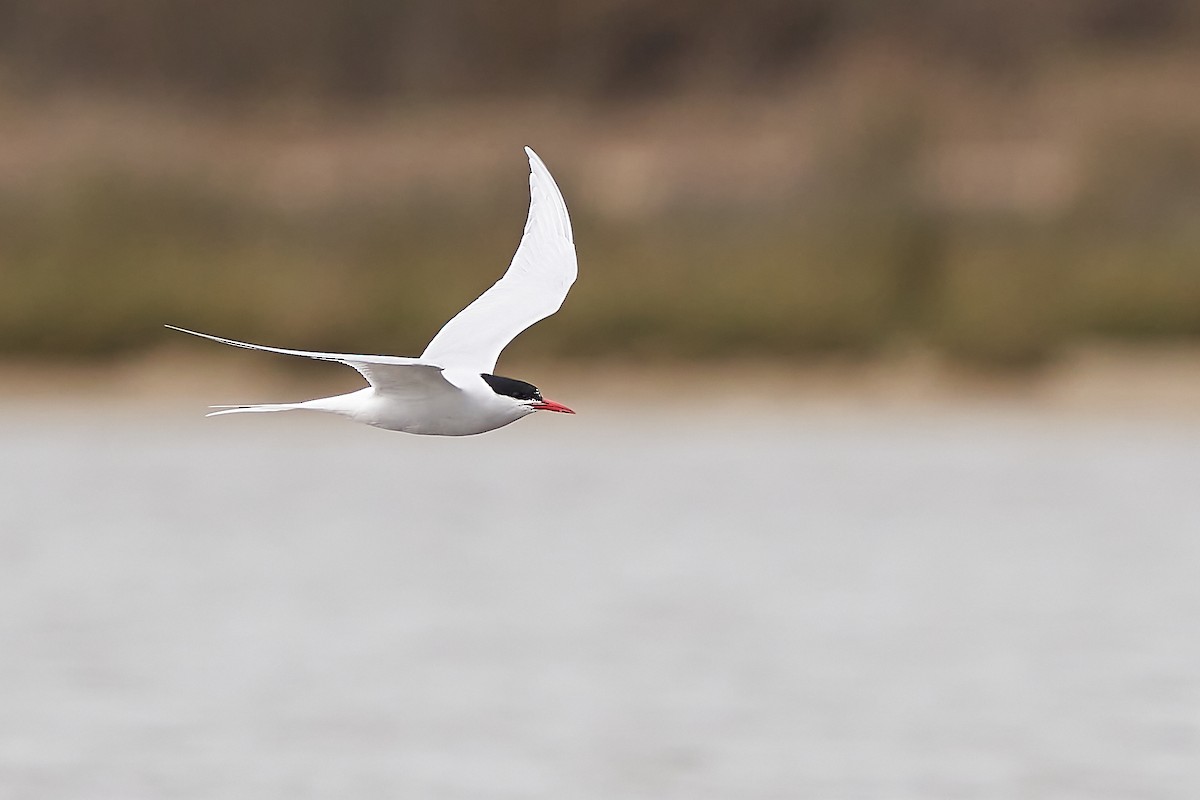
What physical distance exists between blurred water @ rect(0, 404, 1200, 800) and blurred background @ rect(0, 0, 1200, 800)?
6 cm

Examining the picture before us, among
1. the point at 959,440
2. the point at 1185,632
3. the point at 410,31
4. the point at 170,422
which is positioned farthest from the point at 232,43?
the point at 1185,632

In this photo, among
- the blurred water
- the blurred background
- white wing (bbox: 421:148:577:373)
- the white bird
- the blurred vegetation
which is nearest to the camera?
the white bird

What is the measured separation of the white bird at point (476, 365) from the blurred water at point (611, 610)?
2453 millimetres

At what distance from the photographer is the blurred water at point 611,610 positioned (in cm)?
1204

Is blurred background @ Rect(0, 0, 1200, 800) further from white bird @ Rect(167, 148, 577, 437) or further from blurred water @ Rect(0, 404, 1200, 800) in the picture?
white bird @ Rect(167, 148, 577, 437)

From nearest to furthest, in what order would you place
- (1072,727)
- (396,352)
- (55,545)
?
(1072,727) < (55,545) < (396,352)

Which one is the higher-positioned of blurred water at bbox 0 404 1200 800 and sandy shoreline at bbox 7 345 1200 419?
sandy shoreline at bbox 7 345 1200 419

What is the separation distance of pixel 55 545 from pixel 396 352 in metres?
7.63

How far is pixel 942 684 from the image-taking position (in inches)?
544

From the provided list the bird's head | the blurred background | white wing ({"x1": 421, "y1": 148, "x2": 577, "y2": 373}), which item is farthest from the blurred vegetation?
the bird's head

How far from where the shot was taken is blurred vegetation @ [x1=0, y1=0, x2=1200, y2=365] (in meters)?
26.2

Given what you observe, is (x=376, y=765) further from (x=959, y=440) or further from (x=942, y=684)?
(x=959, y=440)

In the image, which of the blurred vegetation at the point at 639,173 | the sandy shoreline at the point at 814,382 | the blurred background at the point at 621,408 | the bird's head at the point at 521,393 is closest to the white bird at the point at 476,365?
the bird's head at the point at 521,393

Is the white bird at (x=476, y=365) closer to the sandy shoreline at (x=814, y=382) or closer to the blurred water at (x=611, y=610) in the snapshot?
the blurred water at (x=611, y=610)
